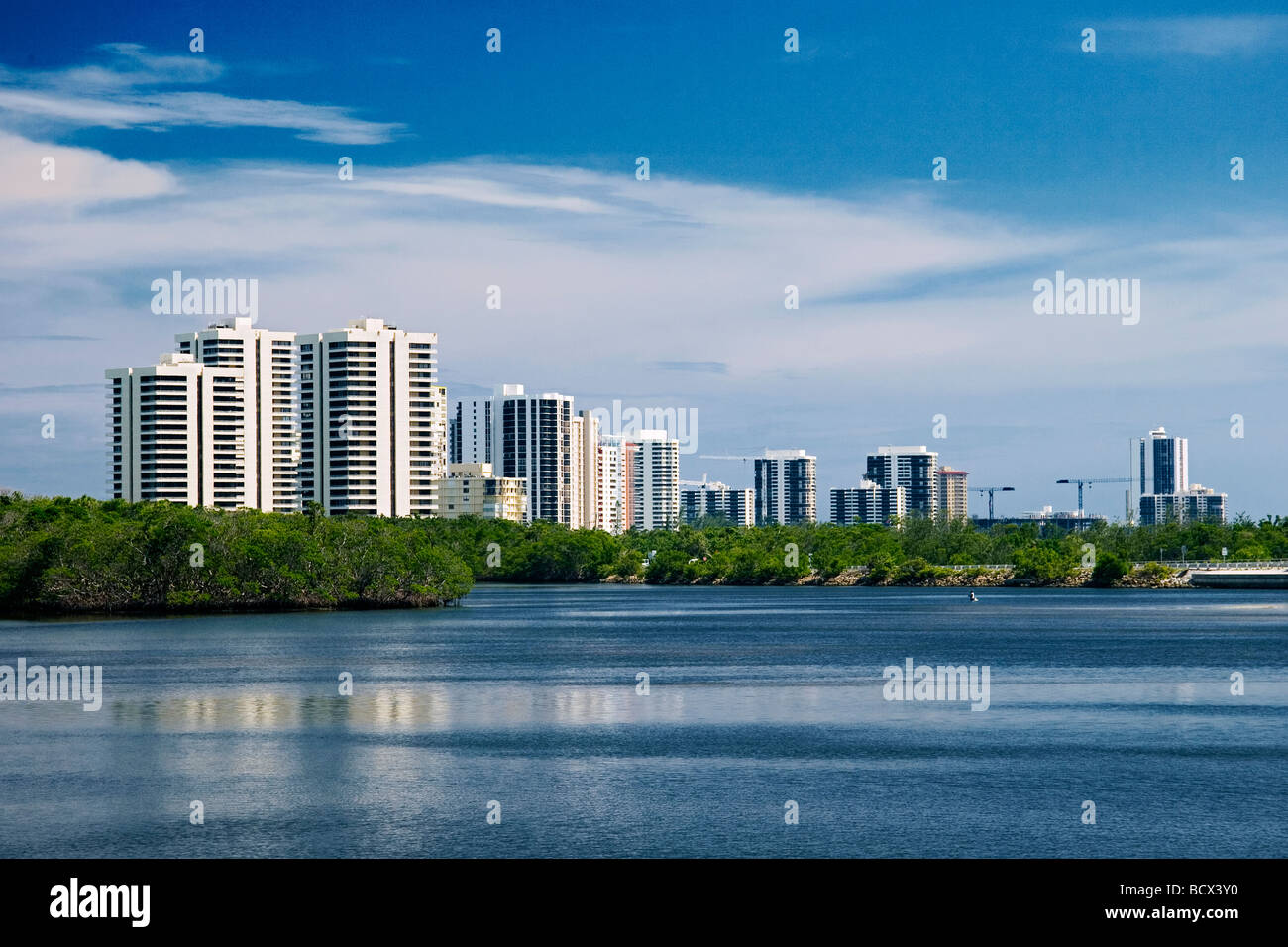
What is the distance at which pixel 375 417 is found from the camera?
194 meters

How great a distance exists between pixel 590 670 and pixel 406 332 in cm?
13571

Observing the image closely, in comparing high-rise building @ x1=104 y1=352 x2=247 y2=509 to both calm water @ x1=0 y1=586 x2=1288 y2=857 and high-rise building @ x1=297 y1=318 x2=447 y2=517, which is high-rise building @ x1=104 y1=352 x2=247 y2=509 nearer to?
high-rise building @ x1=297 y1=318 x2=447 y2=517

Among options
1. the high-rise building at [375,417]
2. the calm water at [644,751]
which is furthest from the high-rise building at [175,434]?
the calm water at [644,751]

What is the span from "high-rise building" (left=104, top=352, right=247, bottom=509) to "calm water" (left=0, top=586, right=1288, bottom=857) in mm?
116489

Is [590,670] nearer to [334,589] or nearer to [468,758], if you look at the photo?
[468,758]

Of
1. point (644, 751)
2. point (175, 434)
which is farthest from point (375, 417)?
point (644, 751)

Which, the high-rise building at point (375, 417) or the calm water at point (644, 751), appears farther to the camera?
the high-rise building at point (375, 417)

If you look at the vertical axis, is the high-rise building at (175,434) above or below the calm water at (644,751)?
above

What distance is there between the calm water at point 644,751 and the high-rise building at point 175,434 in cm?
11649

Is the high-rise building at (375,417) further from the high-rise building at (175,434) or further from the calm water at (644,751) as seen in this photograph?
the calm water at (644,751)

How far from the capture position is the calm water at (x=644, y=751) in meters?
28.8

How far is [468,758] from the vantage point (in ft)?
125

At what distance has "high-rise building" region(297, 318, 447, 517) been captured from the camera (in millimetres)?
194000
